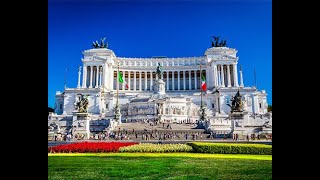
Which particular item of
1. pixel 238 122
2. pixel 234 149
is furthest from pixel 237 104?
pixel 234 149

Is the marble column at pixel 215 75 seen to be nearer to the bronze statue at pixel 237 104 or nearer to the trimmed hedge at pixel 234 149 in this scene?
the bronze statue at pixel 237 104

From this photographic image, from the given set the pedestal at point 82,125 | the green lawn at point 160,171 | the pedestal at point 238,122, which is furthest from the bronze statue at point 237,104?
the green lawn at point 160,171

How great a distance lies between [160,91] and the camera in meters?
62.3

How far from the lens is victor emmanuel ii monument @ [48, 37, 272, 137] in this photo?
175 feet

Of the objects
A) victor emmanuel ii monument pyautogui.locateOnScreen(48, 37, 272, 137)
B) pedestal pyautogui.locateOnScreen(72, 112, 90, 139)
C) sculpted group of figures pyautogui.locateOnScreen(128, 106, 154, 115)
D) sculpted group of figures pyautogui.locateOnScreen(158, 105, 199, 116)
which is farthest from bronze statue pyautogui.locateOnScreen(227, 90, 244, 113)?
sculpted group of figures pyautogui.locateOnScreen(128, 106, 154, 115)

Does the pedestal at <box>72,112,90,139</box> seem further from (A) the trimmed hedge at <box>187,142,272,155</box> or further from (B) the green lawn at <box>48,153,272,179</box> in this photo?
(B) the green lawn at <box>48,153,272,179</box>

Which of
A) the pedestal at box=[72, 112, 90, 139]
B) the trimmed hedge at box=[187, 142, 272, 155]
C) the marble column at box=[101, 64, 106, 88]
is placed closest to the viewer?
the trimmed hedge at box=[187, 142, 272, 155]

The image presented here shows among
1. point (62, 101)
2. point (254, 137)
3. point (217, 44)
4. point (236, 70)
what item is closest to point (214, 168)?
point (254, 137)
